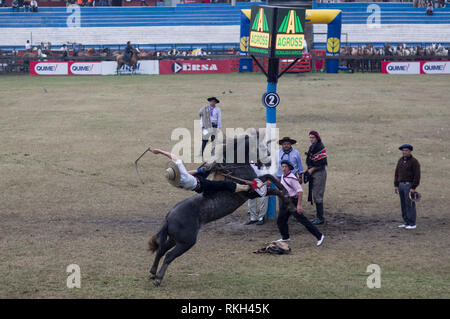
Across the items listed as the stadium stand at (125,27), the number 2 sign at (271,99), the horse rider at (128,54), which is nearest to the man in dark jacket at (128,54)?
the horse rider at (128,54)

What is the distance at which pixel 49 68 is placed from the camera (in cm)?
4666

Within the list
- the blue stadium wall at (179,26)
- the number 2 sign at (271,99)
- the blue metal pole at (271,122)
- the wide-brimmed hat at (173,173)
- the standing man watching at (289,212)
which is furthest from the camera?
the blue stadium wall at (179,26)

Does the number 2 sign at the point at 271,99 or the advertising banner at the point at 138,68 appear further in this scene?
the advertising banner at the point at 138,68

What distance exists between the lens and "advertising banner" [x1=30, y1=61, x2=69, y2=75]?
4644cm

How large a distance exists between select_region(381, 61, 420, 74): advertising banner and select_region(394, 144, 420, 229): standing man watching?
34.6m

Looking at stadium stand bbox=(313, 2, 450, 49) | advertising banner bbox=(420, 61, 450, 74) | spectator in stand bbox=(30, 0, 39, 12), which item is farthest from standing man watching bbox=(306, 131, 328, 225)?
spectator in stand bbox=(30, 0, 39, 12)

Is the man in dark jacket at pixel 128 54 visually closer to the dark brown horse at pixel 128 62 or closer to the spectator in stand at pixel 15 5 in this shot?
the dark brown horse at pixel 128 62

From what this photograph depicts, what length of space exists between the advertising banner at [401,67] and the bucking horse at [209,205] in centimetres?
3732

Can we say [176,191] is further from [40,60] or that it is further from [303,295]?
[40,60]

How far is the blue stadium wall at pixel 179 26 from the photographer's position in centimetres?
5862

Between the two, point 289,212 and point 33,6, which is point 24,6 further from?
point 289,212

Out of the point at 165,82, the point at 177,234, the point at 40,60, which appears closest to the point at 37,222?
the point at 177,234

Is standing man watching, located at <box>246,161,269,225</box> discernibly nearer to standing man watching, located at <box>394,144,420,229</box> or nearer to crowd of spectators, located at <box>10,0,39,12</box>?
standing man watching, located at <box>394,144,420,229</box>

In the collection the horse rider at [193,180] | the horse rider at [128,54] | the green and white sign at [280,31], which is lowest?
the horse rider at [193,180]
